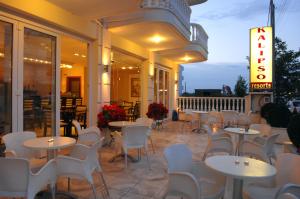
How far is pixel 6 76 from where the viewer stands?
4070 millimetres

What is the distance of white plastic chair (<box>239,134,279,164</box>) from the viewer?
3.77 m

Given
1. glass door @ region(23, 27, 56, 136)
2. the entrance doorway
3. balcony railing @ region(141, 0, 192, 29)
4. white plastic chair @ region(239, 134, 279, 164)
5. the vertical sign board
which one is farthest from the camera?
the entrance doorway

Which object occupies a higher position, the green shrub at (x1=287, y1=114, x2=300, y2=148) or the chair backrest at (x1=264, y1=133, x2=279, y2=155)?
the green shrub at (x1=287, y1=114, x2=300, y2=148)

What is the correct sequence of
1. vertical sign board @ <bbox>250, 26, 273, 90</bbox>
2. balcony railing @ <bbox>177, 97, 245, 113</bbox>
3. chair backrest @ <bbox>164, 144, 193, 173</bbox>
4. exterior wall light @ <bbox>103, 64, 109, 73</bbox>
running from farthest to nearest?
balcony railing @ <bbox>177, 97, 245, 113</bbox> < vertical sign board @ <bbox>250, 26, 273, 90</bbox> < exterior wall light @ <bbox>103, 64, 109, 73</bbox> < chair backrest @ <bbox>164, 144, 193, 173</bbox>

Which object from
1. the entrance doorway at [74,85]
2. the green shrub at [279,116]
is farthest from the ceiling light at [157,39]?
the entrance doorway at [74,85]

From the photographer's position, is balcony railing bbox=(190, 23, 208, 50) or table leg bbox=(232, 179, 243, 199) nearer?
table leg bbox=(232, 179, 243, 199)

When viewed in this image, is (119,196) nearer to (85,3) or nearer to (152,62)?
(85,3)

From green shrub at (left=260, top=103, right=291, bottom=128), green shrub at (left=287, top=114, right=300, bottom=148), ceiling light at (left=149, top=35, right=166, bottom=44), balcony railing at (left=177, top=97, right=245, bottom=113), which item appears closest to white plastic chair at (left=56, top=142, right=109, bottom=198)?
green shrub at (left=287, top=114, right=300, bottom=148)

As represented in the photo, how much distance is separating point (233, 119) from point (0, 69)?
7.10m

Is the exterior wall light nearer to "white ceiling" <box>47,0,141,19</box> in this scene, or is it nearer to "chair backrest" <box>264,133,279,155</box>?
"white ceiling" <box>47,0,141,19</box>

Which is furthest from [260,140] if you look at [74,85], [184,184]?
[74,85]

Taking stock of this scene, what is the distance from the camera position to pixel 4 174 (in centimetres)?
220

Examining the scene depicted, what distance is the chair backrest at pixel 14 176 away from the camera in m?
2.15

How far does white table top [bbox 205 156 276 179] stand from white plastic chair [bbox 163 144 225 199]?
18 cm
